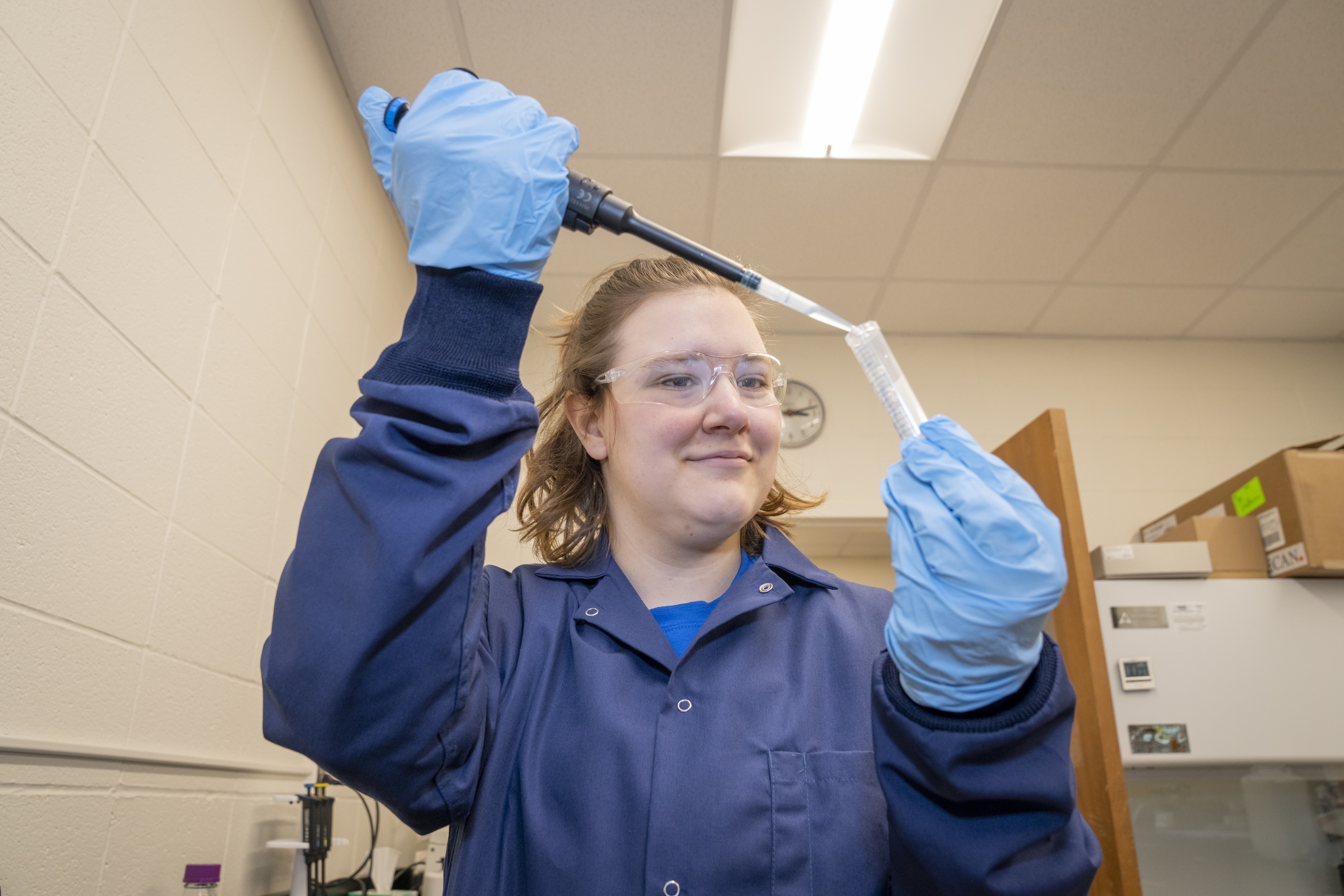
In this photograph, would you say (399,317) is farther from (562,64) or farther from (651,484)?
(651,484)

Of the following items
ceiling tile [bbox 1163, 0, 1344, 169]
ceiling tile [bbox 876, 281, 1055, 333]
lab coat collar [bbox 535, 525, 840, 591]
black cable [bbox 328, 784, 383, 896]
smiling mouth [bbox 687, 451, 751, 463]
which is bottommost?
black cable [bbox 328, 784, 383, 896]

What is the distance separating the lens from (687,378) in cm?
102

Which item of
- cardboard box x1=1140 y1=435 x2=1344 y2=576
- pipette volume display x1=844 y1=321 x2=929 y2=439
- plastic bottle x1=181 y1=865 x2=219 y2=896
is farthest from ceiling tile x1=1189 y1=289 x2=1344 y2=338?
plastic bottle x1=181 y1=865 x2=219 y2=896

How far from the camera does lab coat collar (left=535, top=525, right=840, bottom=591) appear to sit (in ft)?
3.23

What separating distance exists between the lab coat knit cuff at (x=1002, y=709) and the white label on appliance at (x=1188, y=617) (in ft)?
7.14

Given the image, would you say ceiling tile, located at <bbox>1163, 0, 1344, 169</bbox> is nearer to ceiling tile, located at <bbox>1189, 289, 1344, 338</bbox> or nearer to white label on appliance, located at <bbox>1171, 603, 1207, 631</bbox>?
ceiling tile, located at <bbox>1189, 289, 1344, 338</bbox>

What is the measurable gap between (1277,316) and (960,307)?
131cm

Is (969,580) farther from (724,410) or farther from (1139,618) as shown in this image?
(1139,618)

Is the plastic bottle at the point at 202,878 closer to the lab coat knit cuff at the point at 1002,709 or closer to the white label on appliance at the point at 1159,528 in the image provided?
the lab coat knit cuff at the point at 1002,709

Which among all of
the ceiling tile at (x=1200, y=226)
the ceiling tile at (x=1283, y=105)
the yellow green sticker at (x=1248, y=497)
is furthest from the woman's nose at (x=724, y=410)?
the yellow green sticker at (x=1248, y=497)

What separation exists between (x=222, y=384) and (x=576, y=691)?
1.09 m

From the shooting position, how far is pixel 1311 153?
246 centimetres

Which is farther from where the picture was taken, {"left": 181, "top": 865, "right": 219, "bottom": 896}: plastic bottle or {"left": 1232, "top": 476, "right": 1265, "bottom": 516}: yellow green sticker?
{"left": 1232, "top": 476, "right": 1265, "bottom": 516}: yellow green sticker

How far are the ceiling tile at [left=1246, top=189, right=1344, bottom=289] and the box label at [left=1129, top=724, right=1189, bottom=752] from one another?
1.80 metres
